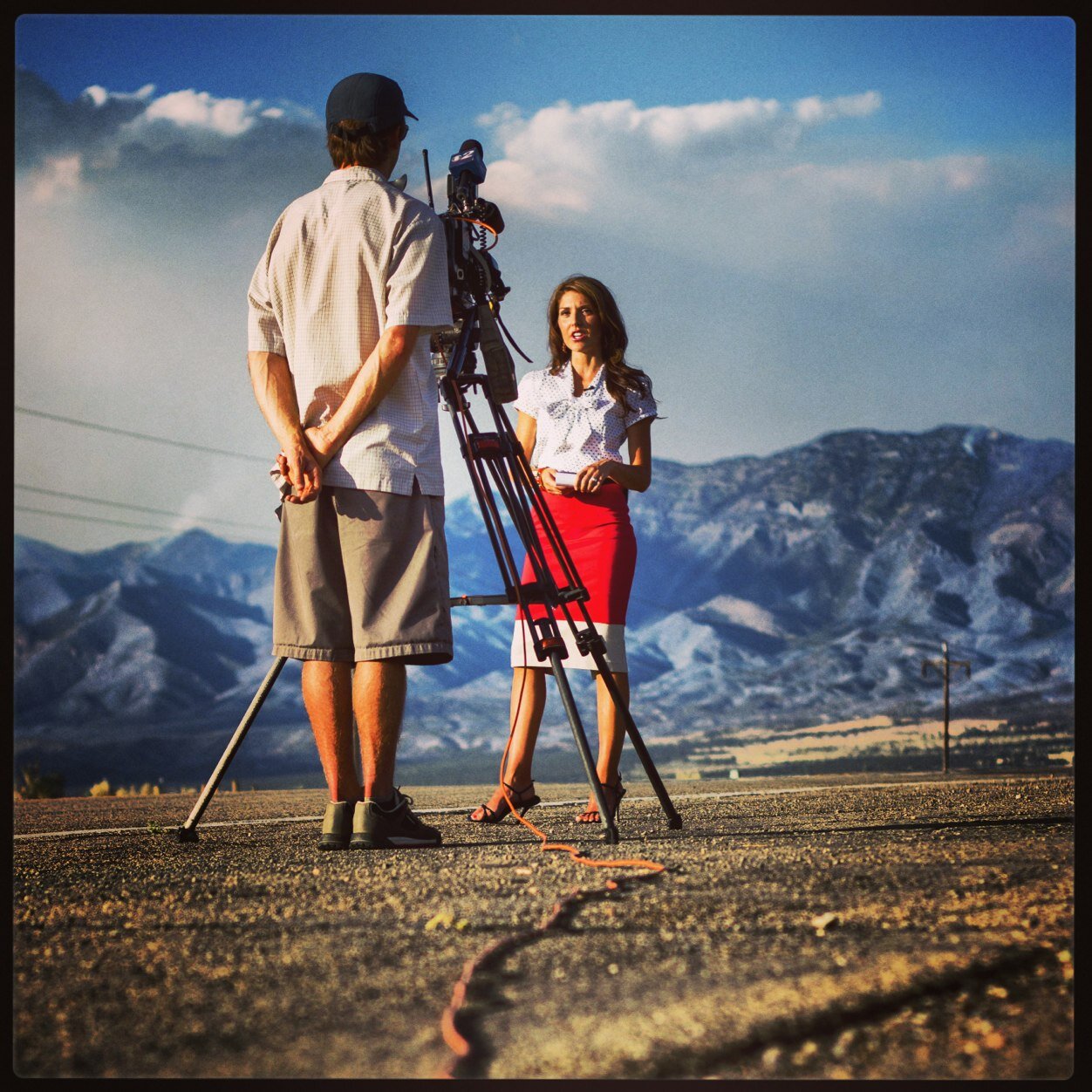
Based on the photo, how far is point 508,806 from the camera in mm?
3736

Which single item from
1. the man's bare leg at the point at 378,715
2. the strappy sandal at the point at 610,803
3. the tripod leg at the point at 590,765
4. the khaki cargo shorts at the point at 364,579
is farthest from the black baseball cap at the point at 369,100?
the strappy sandal at the point at 610,803

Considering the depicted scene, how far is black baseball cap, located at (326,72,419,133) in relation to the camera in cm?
298

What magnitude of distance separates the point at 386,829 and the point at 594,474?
1208mm

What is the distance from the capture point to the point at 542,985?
1.57 m

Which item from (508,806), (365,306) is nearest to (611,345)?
(365,306)

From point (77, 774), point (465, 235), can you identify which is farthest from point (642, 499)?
point (465, 235)

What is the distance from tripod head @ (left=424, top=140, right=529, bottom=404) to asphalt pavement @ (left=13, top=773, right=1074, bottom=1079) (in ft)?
3.96

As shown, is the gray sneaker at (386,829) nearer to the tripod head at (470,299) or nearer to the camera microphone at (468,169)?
the tripod head at (470,299)

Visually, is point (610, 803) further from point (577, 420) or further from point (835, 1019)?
point (835, 1019)

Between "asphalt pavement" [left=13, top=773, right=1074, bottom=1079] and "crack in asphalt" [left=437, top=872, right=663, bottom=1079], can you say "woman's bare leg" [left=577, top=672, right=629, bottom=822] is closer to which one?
"asphalt pavement" [left=13, top=773, right=1074, bottom=1079]

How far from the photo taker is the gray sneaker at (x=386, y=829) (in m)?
2.92

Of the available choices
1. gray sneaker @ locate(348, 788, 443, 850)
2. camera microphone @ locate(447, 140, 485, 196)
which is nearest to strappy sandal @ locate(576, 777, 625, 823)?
gray sneaker @ locate(348, 788, 443, 850)
